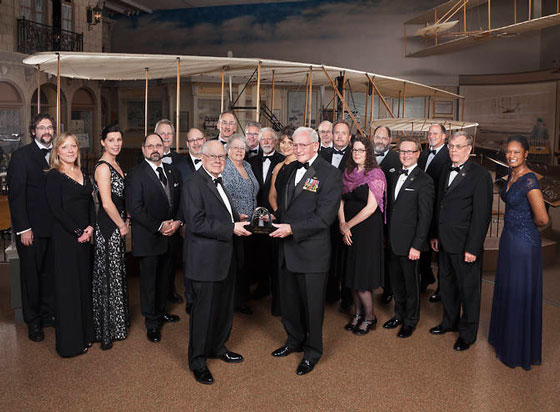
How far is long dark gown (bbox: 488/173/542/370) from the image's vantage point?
12.6 feet

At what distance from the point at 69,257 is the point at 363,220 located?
2.47m

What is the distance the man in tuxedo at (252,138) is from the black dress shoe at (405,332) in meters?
2.33

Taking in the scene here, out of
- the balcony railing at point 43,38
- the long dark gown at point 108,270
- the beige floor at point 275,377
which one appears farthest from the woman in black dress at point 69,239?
the balcony railing at point 43,38

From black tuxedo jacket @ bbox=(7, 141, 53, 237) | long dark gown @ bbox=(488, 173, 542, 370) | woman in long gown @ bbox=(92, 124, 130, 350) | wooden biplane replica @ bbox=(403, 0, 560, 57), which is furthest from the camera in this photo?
wooden biplane replica @ bbox=(403, 0, 560, 57)

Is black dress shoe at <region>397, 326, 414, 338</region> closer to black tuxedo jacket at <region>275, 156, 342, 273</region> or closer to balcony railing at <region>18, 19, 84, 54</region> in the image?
black tuxedo jacket at <region>275, 156, 342, 273</region>

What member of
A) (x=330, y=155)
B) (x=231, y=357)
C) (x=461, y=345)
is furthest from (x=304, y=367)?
(x=330, y=155)

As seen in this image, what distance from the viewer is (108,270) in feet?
13.5

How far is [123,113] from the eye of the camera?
1823 centimetres

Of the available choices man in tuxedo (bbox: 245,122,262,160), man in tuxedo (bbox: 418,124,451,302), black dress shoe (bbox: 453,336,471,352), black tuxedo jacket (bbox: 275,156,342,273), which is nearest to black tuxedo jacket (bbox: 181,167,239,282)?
black tuxedo jacket (bbox: 275,156,342,273)

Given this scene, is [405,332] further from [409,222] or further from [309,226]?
[309,226]

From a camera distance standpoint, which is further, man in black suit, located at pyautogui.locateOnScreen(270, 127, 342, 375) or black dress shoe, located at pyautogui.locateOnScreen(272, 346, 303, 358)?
black dress shoe, located at pyautogui.locateOnScreen(272, 346, 303, 358)

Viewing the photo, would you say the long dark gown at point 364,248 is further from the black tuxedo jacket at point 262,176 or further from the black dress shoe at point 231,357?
the black dress shoe at point 231,357

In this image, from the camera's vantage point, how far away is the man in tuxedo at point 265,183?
5.00 m

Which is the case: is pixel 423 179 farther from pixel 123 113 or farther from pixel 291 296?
pixel 123 113
